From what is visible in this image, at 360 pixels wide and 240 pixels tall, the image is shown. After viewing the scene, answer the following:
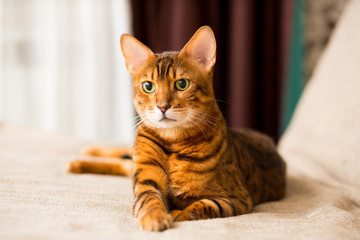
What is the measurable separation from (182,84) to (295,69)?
5.58 feet

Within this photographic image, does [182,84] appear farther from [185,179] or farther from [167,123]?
[185,179]

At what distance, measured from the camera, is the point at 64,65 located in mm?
3096

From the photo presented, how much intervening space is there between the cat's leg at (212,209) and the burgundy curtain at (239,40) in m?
1.73

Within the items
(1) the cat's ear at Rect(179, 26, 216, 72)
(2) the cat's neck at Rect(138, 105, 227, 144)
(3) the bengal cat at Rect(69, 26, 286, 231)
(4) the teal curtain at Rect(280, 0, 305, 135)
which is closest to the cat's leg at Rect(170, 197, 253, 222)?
(3) the bengal cat at Rect(69, 26, 286, 231)

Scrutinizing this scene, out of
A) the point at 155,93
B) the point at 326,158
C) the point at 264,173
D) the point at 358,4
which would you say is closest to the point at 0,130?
the point at 155,93

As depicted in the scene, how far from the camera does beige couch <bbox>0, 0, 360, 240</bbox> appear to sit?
0.84m

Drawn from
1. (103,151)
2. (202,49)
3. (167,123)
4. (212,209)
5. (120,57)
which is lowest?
(103,151)

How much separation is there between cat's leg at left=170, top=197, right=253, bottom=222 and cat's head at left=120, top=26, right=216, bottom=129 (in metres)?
0.27

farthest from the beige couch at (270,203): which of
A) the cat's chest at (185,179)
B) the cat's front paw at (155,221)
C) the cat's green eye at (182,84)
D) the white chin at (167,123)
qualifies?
the cat's green eye at (182,84)

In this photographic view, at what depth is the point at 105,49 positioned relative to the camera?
10.3ft

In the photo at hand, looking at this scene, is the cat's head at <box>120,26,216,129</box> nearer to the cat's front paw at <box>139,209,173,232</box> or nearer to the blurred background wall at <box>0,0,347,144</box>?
the cat's front paw at <box>139,209,173,232</box>

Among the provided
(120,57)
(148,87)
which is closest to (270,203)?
(148,87)

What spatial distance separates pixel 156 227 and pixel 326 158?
3.08ft

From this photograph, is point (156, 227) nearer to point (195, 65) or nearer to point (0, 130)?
point (195, 65)
